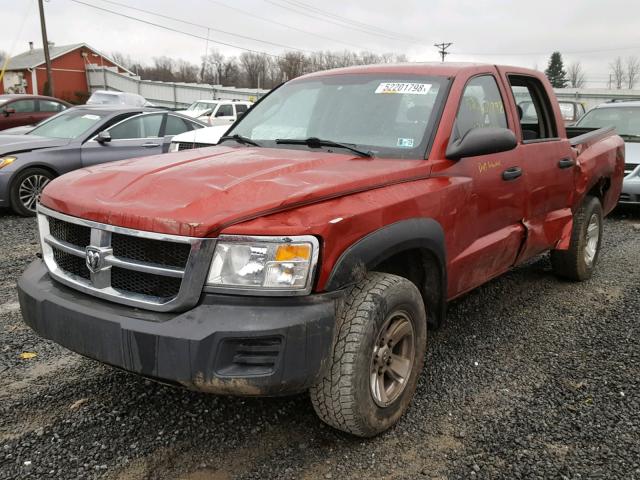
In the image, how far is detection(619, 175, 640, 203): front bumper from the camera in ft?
27.8

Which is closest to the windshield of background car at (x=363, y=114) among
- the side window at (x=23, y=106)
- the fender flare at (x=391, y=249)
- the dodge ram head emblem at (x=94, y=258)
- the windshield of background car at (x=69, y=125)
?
the fender flare at (x=391, y=249)

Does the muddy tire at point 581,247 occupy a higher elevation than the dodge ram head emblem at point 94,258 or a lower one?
lower

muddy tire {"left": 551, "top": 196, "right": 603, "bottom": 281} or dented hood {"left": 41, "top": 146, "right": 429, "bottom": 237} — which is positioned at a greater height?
dented hood {"left": 41, "top": 146, "right": 429, "bottom": 237}

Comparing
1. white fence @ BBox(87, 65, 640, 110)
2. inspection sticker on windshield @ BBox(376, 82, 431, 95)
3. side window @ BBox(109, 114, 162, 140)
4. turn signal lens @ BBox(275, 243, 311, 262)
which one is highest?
white fence @ BBox(87, 65, 640, 110)

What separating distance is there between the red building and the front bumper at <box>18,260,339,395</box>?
1951 inches

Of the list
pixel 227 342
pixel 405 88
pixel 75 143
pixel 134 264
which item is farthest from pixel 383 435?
pixel 75 143

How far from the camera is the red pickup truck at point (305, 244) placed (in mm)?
2305

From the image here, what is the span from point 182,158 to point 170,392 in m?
1.31

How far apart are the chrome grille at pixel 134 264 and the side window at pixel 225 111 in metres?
19.3

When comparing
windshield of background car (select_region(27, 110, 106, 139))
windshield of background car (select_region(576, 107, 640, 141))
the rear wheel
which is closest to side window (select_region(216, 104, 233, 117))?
windshield of background car (select_region(27, 110, 106, 139))

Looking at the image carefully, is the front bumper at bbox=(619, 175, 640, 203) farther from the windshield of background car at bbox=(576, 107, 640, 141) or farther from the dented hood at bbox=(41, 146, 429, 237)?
the dented hood at bbox=(41, 146, 429, 237)

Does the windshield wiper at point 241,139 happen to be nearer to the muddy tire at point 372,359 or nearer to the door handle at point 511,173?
the muddy tire at point 372,359

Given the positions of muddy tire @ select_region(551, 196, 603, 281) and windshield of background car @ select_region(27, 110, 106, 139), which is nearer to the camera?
muddy tire @ select_region(551, 196, 603, 281)

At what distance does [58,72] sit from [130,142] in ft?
156
